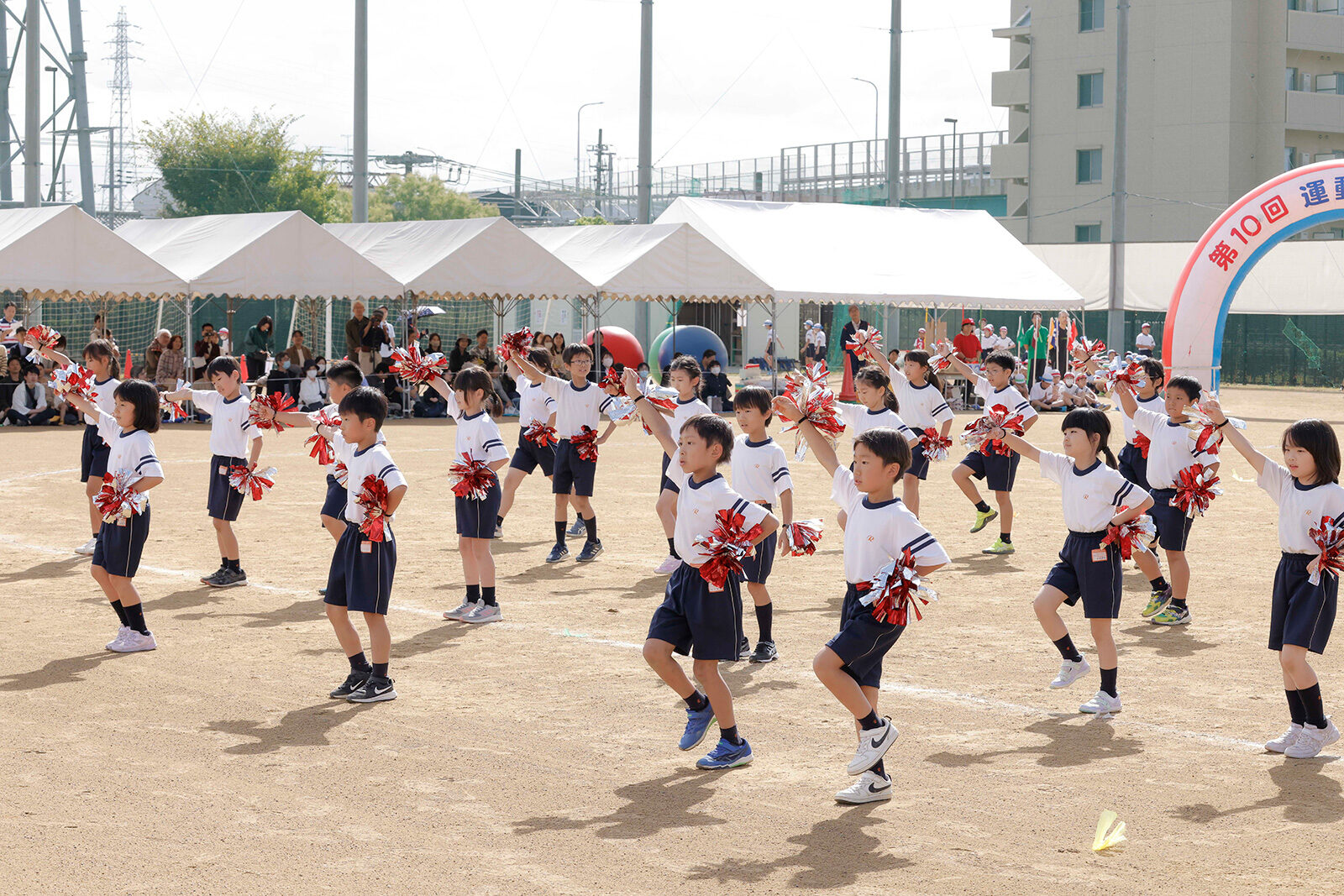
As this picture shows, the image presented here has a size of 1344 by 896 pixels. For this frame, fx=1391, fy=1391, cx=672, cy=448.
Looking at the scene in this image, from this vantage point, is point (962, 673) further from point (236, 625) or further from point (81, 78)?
point (81, 78)

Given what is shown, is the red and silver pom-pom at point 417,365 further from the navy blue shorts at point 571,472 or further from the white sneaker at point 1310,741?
the white sneaker at point 1310,741

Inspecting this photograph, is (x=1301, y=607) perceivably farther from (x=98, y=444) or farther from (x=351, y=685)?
(x=98, y=444)

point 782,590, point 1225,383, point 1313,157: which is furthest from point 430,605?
point 1313,157

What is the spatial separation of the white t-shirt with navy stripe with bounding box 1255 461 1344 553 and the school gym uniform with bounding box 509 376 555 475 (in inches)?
269

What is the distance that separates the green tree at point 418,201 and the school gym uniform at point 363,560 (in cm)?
9539

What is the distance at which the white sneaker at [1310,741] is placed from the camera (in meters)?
6.44

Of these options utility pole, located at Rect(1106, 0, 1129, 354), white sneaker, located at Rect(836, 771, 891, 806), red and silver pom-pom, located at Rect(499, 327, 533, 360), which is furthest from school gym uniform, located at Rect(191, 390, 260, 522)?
utility pole, located at Rect(1106, 0, 1129, 354)

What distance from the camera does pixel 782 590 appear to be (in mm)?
10727

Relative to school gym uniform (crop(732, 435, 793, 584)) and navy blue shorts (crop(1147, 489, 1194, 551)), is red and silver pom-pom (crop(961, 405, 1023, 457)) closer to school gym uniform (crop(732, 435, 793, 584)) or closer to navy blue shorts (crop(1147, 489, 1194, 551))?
school gym uniform (crop(732, 435, 793, 584))

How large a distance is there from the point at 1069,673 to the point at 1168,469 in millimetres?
2397

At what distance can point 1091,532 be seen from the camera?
24.1 ft

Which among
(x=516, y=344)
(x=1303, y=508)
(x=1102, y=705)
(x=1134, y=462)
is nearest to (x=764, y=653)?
(x=1102, y=705)

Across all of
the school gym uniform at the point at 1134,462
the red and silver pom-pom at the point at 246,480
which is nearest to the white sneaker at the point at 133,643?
the red and silver pom-pom at the point at 246,480

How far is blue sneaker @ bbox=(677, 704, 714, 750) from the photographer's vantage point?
6.50m
